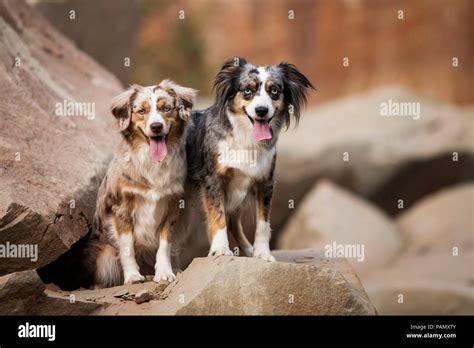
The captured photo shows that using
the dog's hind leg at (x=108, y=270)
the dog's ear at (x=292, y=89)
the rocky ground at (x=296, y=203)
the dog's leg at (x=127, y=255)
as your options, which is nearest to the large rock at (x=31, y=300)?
→ the rocky ground at (x=296, y=203)

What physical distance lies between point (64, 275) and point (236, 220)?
1.68m

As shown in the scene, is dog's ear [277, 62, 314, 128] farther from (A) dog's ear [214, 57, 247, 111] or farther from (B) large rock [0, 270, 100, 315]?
(B) large rock [0, 270, 100, 315]

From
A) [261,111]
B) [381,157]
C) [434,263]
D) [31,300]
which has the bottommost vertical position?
[434,263]

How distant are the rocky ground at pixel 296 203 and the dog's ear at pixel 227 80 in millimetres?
1478

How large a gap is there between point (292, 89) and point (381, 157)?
835 cm

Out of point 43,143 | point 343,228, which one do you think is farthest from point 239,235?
point 343,228

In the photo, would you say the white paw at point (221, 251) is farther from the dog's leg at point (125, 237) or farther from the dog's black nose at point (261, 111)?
the dog's black nose at point (261, 111)

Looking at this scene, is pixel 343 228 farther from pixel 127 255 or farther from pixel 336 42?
pixel 336 42

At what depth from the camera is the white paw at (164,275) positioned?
7.95 m

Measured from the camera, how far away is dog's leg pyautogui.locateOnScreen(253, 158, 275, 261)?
8242 mm

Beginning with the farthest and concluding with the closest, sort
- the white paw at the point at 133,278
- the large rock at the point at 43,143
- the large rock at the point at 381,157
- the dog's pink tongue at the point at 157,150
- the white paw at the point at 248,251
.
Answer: the large rock at the point at 381,157 < the white paw at the point at 248,251 < the white paw at the point at 133,278 < the dog's pink tongue at the point at 157,150 < the large rock at the point at 43,143

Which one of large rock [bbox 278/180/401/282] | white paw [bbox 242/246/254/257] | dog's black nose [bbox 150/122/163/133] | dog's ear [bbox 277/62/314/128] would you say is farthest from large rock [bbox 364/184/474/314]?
dog's black nose [bbox 150/122/163/133]

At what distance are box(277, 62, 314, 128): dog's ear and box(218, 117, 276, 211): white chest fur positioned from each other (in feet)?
1.43

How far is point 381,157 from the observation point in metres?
16.4
